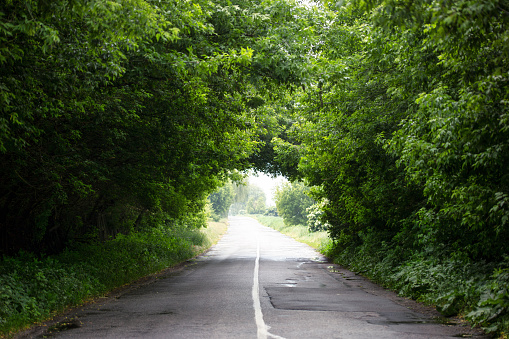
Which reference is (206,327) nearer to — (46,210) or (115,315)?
(115,315)

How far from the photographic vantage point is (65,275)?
11.4m

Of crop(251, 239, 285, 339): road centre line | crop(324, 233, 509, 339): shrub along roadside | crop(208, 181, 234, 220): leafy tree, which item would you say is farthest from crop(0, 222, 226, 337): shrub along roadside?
crop(208, 181, 234, 220): leafy tree

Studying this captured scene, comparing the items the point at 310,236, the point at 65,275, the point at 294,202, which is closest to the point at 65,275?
the point at 65,275

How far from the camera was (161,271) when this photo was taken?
19.5 metres

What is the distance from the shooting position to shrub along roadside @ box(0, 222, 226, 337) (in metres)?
8.65

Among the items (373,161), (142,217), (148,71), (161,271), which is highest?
(148,71)

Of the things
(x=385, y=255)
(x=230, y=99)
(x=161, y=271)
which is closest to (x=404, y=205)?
(x=385, y=255)

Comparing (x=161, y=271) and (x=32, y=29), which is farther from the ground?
(x=32, y=29)

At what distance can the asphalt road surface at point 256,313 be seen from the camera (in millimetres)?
7586

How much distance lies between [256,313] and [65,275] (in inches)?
204

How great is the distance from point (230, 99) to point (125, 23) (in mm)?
6643

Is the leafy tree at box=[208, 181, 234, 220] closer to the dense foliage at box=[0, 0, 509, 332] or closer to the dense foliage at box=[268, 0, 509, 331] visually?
the dense foliage at box=[0, 0, 509, 332]

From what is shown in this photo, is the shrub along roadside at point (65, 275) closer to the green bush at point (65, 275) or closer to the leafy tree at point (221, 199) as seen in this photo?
the green bush at point (65, 275)

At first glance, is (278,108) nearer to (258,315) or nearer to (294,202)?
(258,315)
